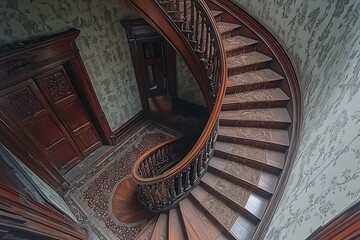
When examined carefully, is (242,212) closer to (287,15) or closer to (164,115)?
(287,15)

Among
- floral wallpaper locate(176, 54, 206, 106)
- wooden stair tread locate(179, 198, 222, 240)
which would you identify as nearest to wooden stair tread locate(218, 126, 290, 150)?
wooden stair tread locate(179, 198, 222, 240)

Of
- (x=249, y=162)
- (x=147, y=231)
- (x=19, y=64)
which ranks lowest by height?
(x=147, y=231)

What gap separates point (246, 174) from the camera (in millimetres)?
2404

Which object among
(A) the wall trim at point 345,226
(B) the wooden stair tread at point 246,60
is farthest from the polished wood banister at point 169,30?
(A) the wall trim at point 345,226

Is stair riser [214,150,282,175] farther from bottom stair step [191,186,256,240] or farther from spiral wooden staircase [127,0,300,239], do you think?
bottom stair step [191,186,256,240]

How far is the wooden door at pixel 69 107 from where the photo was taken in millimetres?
2975

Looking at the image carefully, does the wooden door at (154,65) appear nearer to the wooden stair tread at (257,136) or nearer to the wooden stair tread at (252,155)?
the wooden stair tread at (257,136)

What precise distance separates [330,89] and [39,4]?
330 centimetres

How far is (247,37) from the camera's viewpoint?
327 cm

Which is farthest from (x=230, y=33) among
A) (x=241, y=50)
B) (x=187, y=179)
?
(x=187, y=179)

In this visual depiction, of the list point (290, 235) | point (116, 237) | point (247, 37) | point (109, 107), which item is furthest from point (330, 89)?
point (109, 107)

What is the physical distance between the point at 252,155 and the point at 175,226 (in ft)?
4.25

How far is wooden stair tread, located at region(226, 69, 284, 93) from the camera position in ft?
9.18

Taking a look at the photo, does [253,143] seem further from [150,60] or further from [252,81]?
[150,60]
